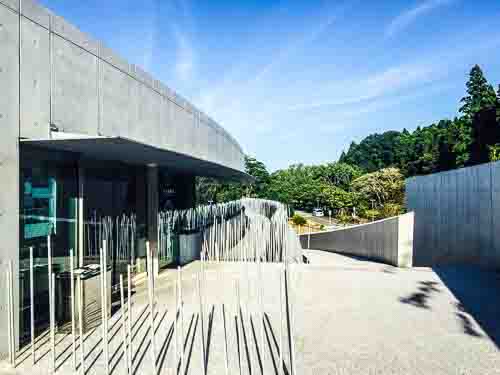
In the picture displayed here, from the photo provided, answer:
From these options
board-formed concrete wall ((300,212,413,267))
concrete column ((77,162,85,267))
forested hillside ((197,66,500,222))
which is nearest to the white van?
forested hillside ((197,66,500,222))

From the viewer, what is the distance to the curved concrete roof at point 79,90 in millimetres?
4684

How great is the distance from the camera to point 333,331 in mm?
4949

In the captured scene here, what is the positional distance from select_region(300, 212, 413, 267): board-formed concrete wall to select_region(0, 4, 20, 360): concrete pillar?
8.92 meters

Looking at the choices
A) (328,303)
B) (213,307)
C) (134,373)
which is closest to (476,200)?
(328,303)

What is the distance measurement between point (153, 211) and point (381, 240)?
7.20m

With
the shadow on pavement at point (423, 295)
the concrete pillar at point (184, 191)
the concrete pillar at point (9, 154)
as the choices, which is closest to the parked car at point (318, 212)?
the concrete pillar at point (184, 191)

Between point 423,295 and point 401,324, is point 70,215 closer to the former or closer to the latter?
point 401,324

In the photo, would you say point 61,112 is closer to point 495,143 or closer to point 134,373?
point 134,373

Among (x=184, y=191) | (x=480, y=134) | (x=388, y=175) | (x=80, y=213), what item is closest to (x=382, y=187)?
(x=388, y=175)

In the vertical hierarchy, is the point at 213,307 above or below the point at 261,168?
below

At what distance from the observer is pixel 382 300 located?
638 cm

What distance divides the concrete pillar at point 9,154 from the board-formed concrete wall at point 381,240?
892cm

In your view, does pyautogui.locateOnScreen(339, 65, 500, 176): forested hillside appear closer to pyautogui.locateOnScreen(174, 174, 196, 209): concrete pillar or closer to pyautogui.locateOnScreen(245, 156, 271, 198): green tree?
pyautogui.locateOnScreen(245, 156, 271, 198): green tree

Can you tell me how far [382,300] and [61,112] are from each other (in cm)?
592
